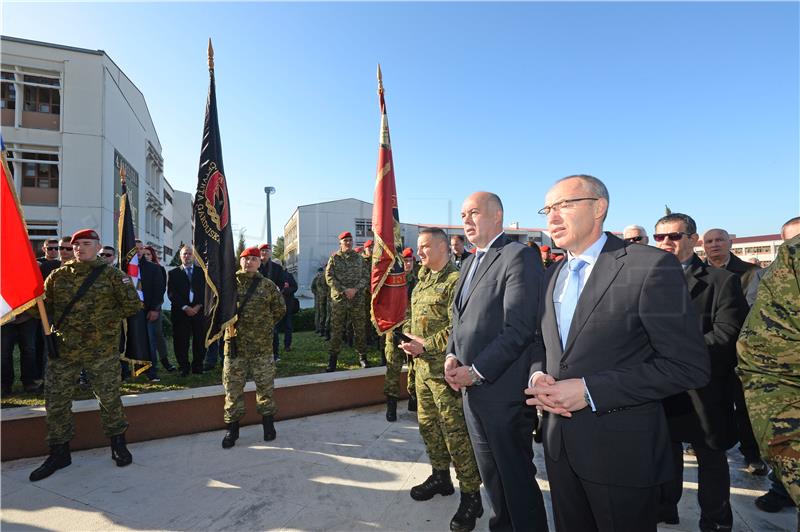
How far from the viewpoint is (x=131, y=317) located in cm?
512

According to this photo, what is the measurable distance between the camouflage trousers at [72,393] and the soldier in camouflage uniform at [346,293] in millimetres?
3022

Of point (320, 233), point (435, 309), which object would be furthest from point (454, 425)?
point (320, 233)

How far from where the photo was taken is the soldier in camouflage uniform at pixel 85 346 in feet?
12.9

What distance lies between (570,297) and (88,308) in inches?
180

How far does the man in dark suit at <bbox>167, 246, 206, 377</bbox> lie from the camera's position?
6.72 meters

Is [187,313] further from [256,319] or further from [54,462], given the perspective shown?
[54,462]

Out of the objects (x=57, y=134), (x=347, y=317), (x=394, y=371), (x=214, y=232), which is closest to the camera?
(x=214, y=232)

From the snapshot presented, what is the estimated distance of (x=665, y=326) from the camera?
1.58 metres

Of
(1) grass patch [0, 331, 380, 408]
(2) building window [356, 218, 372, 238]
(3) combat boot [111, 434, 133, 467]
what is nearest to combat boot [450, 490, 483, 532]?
(3) combat boot [111, 434, 133, 467]

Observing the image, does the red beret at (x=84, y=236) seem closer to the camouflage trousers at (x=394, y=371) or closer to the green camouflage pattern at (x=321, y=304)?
the camouflage trousers at (x=394, y=371)

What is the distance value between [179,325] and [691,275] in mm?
7215

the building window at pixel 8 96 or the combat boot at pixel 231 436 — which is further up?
the building window at pixel 8 96

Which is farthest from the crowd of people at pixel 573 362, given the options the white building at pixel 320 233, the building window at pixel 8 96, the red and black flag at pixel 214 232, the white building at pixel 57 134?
the white building at pixel 320 233

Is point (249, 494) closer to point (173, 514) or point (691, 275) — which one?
point (173, 514)
